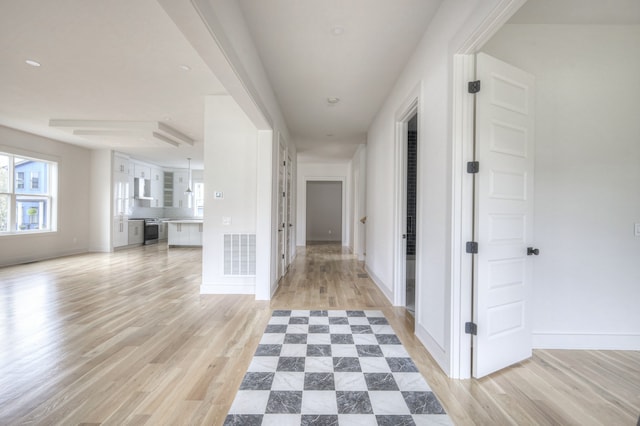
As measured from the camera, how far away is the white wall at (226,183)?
4066 mm

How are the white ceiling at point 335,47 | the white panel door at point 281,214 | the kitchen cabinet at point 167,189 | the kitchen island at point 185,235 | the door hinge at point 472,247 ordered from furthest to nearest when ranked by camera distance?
the kitchen cabinet at point 167,189
the kitchen island at point 185,235
the white panel door at point 281,214
the white ceiling at point 335,47
the door hinge at point 472,247

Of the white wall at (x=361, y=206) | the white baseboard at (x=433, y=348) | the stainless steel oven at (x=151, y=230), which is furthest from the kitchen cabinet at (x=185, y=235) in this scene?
the white baseboard at (x=433, y=348)

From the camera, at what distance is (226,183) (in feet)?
13.5

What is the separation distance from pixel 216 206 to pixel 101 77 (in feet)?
6.88

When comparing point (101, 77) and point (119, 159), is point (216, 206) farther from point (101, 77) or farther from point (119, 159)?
point (119, 159)

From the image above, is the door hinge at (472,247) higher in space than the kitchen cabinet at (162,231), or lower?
higher

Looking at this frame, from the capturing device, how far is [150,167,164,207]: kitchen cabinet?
9.81 metres

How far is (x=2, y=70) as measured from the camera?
340 cm

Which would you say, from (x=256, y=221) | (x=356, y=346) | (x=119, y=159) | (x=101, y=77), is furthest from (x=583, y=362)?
(x=119, y=159)

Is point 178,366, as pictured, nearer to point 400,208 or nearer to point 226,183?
point 226,183

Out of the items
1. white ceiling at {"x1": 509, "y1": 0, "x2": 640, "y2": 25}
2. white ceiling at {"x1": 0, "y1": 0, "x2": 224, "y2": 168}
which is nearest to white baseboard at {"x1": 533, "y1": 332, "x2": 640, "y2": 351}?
white ceiling at {"x1": 509, "y1": 0, "x2": 640, "y2": 25}

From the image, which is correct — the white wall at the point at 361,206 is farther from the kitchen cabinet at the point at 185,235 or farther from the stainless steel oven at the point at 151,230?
the stainless steel oven at the point at 151,230

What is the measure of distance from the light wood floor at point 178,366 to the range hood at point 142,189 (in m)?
5.34

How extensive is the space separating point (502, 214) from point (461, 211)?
1.04 feet
